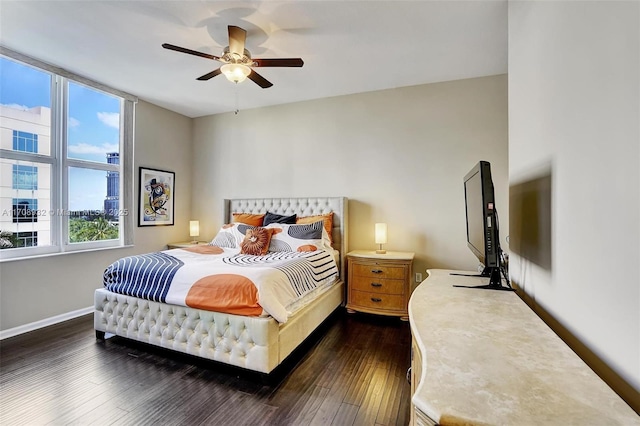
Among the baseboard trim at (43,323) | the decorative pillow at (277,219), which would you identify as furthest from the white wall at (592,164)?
the baseboard trim at (43,323)

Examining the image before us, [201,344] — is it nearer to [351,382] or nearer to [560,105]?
[351,382]

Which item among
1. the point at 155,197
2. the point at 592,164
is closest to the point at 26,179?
the point at 155,197

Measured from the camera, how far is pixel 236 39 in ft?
7.62

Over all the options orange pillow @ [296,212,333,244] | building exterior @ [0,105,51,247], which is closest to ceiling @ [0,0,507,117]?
building exterior @ [0,105,51,247]

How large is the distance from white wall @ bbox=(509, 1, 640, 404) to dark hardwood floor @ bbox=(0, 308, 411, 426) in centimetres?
129

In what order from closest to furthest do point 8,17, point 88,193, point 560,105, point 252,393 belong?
point 560,105, point 252,393, point 8,17, point 88,193

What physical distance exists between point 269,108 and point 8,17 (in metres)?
2.79

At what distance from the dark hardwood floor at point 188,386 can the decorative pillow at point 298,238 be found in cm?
105

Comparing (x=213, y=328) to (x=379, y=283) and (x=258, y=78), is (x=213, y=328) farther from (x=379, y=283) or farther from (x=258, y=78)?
(x=258, y=78)

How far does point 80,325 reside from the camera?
126 inches

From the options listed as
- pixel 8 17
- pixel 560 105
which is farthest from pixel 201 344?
pixel 8 17

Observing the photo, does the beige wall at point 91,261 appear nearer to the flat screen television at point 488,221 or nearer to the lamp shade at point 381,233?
the lamp shade at point 381,233

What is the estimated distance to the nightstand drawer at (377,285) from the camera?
3.32 metres

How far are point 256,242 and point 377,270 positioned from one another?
1476mm
